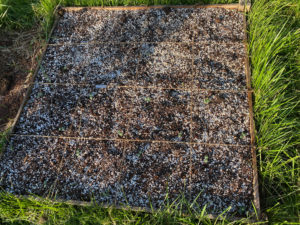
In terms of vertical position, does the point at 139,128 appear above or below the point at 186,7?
below

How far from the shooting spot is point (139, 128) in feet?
7.30

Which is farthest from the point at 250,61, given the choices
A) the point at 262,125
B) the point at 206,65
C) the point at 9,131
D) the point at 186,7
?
the point at 9,131

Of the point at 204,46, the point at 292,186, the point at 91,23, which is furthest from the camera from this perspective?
the point at 91,23

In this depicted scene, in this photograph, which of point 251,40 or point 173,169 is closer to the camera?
point 173,169

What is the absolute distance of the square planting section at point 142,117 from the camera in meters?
1.99

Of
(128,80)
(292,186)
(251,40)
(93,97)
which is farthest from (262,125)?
(93,97)

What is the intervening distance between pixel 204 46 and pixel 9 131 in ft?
6.41

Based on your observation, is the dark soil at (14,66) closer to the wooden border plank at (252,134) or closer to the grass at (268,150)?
the grass at (268,150)

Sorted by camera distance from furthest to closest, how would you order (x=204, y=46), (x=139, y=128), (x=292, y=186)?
(x=204, y=46) < (x=139, y=128) < (x=292, y=186)

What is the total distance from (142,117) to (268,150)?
101cm

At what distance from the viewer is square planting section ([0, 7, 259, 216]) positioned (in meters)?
1.99

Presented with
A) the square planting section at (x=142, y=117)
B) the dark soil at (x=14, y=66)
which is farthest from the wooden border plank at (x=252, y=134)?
the dark soil at (x=14, y=66)

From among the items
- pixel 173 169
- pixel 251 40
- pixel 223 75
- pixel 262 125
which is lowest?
pixel 173 169

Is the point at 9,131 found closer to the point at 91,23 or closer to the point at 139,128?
the point at 139,128
